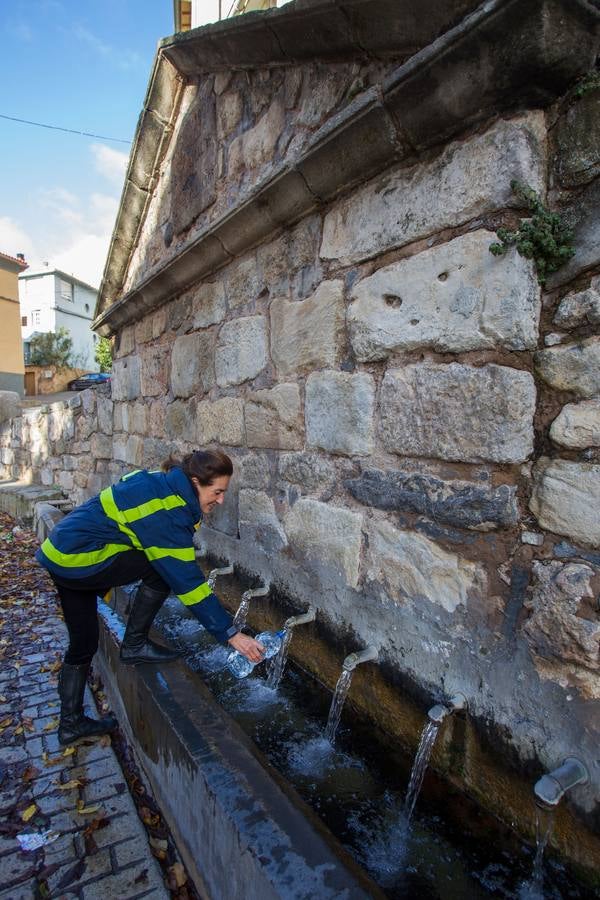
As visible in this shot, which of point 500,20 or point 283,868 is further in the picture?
point 500,20

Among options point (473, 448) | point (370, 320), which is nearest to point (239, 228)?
point (370, 320)

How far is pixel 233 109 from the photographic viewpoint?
3.14 metres

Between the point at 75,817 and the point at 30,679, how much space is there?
1.33m

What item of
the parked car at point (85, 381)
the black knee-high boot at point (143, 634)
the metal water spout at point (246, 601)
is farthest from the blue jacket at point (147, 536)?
the parked car at point (85, 381)

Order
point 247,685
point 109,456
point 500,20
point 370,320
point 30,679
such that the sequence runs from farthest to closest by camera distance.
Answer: point 109,456, point 30,679, point 247,685, point 370,320, point 500,20

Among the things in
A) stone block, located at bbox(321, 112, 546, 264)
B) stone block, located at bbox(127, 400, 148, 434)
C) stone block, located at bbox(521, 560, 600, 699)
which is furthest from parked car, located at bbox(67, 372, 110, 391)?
stone block, located at bbox(521, 560, 600, 699)

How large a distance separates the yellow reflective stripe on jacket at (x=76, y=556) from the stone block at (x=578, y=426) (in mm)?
1880

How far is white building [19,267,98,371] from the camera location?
31.9 meters

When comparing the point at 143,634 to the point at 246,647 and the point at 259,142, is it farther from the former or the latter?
the point at 259,142

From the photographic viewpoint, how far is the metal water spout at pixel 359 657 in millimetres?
2111

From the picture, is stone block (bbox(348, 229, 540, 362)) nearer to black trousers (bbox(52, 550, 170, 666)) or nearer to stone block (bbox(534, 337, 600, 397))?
stone block (bbox(534, 337, 600, 397))

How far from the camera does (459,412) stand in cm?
177

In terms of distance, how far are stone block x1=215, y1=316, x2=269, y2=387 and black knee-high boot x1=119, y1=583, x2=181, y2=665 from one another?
1293 millimetres

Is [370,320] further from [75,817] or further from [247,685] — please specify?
[75,817]
